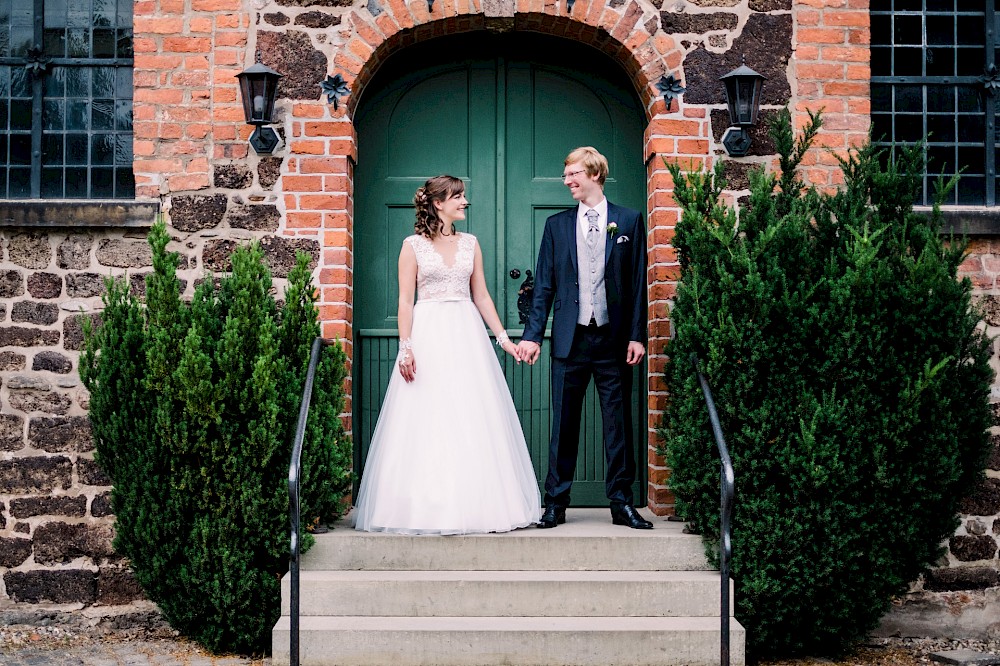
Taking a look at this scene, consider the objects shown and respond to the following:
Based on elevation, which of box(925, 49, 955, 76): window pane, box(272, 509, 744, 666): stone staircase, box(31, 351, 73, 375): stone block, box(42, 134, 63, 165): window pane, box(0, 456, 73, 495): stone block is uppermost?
box(925, 49, 955, 76): window pane

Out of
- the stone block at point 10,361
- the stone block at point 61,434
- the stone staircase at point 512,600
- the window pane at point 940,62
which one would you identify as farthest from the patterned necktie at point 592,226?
the stone block at point 10,361

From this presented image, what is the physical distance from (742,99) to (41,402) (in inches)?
171

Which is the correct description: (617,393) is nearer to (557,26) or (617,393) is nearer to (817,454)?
(817,454)

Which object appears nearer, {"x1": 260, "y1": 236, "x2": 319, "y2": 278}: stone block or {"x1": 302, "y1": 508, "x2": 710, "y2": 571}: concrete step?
{"x1": 302, "y1": 508, "x2": 710, "y2": 571}: concrete step

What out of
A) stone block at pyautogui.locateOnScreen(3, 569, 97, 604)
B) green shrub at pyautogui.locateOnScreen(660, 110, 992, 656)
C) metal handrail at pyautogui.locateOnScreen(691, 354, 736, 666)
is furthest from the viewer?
stone block at pyautogui.locateOnScreen(3, 569, 97, 604)

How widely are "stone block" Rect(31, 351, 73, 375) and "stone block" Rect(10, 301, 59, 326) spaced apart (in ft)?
0.59

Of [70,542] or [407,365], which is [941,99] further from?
[70,542]

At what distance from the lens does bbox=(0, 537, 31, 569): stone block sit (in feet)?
19.1

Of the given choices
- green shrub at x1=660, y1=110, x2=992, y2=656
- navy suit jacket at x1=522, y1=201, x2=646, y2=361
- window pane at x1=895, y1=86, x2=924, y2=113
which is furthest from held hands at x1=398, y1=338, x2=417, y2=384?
window pane at x1=895, y1=86, x2=924, y2=113

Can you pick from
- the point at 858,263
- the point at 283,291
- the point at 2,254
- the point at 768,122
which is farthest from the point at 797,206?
the point at 2,254

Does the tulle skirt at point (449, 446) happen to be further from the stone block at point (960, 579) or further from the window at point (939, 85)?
the window at point (939, 85)

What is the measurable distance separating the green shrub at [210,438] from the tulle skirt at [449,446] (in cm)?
29

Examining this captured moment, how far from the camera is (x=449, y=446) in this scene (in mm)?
5320

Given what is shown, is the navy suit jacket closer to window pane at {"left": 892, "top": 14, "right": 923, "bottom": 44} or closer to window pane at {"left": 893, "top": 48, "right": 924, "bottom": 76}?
window pane at {"left": 893, "top": 48, "right": 924, "bottom": 76}
